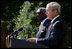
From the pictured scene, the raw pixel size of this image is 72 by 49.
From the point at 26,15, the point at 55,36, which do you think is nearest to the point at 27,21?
the point at 26,15

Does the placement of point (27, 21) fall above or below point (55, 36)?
above

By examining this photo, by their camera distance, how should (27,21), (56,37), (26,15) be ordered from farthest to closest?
1. (26,15)
2. (27,21)
3. (56,37)

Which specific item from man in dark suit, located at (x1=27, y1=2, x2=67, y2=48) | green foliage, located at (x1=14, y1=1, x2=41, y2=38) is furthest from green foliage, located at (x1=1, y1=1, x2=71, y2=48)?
man in dark suit, located at (x1=27, y1=2, x2=67, y2=48)

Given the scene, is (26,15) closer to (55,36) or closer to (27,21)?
(27,21)

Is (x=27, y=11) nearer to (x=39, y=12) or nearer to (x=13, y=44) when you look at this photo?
(x=39, y=12)

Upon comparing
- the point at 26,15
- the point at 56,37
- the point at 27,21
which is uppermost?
the point at 26,15

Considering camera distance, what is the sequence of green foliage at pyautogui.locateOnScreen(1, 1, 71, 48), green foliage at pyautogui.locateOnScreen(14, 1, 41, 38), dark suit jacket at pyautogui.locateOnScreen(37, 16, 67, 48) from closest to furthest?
dark suit jacket at pyautogui.locateOnScreen(37, 16, 67, 48) < green foliage at pyautogui.locateOnScreen(14, 1, 41, 38) < green foliage at pyautogui.locateOnScreen(1, 1, 71, 48)

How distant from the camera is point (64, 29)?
2480 millimetres

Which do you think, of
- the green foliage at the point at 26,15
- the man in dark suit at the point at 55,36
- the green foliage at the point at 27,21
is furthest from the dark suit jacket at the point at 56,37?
the green foliage at the point at 26,15

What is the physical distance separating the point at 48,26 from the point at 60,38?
11.5 inches

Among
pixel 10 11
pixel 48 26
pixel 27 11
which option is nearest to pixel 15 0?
pixel 10 11

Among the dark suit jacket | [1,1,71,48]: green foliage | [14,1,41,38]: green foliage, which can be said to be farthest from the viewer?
[1,1,71,48]: green foliage

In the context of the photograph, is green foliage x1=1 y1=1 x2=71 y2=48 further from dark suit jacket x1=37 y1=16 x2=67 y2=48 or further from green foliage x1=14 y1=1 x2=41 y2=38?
dark suit jacket x1=37 y1=16 x2=67 y2=48

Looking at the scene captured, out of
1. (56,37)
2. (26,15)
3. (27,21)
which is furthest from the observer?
(26,15)
